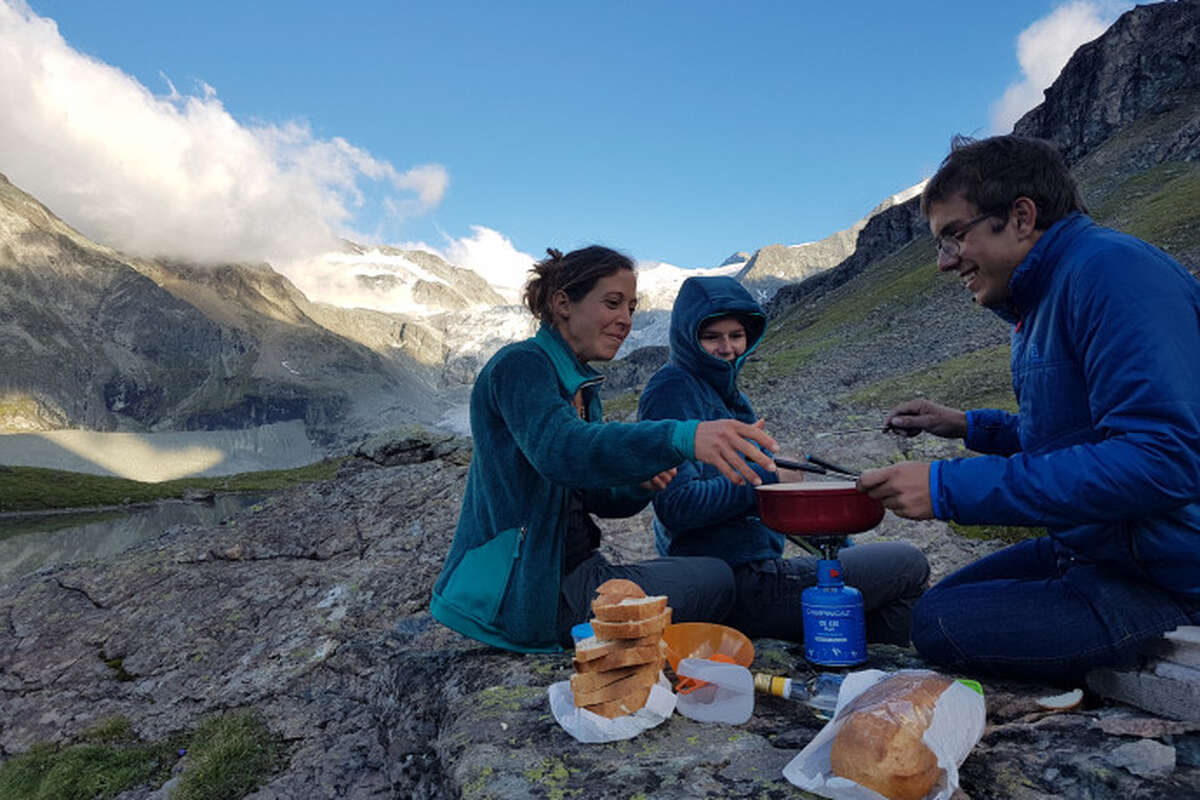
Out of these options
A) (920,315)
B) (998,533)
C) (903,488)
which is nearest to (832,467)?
(903,488)

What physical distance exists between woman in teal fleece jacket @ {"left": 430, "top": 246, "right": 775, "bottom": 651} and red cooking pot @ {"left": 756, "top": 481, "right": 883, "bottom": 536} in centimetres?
57

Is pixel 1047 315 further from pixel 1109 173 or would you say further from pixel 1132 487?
pixel 1109 173

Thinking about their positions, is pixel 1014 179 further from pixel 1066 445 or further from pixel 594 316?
pixel 594 316

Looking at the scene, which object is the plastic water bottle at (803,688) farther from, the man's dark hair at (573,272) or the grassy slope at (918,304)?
the grassy slope at (918,304)

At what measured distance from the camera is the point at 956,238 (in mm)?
4246

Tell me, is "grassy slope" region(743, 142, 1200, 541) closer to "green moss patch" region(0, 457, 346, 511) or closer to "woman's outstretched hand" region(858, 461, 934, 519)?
"woman's outstretched hand" region(858, 461, 934, 519)

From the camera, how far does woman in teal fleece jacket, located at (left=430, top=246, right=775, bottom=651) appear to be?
472cm

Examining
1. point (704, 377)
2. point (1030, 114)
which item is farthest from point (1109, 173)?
point (704, 377)

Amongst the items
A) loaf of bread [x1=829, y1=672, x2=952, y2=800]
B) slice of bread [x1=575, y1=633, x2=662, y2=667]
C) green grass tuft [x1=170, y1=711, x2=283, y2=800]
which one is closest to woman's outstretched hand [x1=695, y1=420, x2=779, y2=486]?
slice of bread [x1=575, y1=633, x2=662, y2=667]

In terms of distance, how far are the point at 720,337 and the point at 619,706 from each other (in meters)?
3.53

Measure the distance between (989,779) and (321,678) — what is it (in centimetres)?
752

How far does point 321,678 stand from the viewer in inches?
333

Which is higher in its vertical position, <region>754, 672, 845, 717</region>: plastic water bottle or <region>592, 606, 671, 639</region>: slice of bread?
<region>592, 606, 671, 639</region>: slice of bread

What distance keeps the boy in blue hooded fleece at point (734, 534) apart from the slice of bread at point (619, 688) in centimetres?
176
